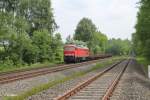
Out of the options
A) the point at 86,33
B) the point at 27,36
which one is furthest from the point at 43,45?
the point at 86,33

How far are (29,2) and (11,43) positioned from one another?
29966mm

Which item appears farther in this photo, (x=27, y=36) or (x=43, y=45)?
(x=43, y=45)

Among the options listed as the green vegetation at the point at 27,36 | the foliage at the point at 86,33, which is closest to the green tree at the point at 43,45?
the green vegetation at the point at 27,36

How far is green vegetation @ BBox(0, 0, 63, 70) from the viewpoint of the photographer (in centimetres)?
5075

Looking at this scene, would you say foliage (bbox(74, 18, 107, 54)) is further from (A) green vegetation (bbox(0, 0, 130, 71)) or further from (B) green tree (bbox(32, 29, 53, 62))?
(B) green tree (bbox(32, 29, 53, 62))

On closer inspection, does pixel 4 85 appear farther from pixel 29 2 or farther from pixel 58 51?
pixel 29 2

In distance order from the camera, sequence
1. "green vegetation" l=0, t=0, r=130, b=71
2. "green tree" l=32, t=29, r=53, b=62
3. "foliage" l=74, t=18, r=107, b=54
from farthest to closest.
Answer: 1. "foliage" l=74, t=18, r=107, b=54
2. "green tree" l=32, t=29, r=53, b=62
3. "green vegetation" l=0, t=0, r=130, b=71

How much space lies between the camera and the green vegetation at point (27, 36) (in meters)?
50.8

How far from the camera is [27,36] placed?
5741 cm

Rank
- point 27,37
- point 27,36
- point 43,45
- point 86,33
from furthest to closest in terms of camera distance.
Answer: point 86,33
point 43,45
point 27,36
point 27,37

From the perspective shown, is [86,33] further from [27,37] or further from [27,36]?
[27,37]

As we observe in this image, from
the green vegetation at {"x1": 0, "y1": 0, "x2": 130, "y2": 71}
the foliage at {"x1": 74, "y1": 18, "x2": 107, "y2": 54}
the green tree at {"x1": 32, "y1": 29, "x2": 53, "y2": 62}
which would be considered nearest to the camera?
the green vegetation at {"x1": 0, "y1": 0, "x2": 130, "y2": 71}

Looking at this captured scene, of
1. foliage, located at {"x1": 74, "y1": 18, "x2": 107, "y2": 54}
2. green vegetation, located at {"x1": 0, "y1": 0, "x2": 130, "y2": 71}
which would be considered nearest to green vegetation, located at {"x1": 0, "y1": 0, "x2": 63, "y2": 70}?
green vegetation, located at {"x1": 0, "y1": 0, "x2": 130, "y2": 71}

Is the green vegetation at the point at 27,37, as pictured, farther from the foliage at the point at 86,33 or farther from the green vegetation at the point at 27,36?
the foliage at the point at 86,33
